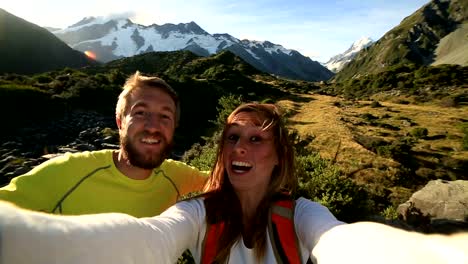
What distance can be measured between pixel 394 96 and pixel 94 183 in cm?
6545

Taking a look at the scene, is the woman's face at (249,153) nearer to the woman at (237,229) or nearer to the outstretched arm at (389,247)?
the woman at (237,229)

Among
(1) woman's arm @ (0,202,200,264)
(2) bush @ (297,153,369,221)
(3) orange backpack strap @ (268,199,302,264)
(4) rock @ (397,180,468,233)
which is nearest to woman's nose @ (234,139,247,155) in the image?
(3) orange backpack strap @ (268,199,302,264)

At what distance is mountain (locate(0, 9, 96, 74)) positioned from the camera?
9888 cm

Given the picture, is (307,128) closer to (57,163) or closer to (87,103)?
(87,103)

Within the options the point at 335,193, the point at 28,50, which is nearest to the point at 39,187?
the point at 335,193

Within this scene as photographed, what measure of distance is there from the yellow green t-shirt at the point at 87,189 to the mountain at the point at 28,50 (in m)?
107

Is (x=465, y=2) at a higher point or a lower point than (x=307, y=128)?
higher

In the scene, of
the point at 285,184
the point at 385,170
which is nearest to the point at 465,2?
the point at 385,170

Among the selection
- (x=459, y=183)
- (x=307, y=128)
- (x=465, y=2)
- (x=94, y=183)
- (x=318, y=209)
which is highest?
(x=465, y=2)

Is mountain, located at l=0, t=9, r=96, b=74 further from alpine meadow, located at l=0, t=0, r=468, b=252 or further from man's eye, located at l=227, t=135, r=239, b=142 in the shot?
man's eye, located at l=227, t=135, r=239, b=142

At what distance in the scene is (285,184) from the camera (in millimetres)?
3600

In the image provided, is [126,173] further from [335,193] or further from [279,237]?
[335,193]

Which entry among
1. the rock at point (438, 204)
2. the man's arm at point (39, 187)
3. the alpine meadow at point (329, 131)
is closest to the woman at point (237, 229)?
the alpine meadow at point (329, 131)

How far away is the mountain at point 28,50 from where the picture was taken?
98.9 m
